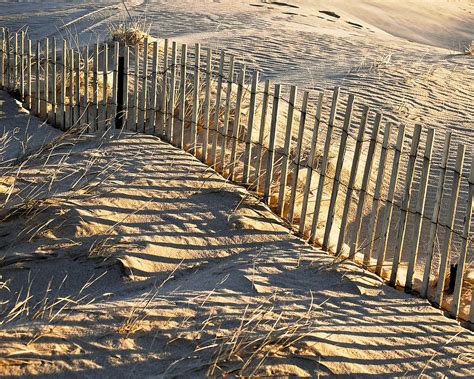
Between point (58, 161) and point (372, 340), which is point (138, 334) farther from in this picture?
point (58, 161)

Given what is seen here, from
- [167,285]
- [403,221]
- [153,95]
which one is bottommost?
[167,285]

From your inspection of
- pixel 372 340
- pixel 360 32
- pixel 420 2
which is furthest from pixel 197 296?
pixel 420 2

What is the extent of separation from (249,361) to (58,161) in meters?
3.25

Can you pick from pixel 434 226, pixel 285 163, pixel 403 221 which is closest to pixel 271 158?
pixel 285 163

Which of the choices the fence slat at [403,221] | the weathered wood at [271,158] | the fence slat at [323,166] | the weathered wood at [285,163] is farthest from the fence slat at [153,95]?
the fence slat at [403,221]

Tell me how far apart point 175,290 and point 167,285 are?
7.1 inches

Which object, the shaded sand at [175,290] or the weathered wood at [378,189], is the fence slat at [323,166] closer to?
the shaded sand at [175,290]

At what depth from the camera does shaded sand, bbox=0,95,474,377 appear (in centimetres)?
416

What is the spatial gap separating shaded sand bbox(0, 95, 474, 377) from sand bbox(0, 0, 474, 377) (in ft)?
0.04

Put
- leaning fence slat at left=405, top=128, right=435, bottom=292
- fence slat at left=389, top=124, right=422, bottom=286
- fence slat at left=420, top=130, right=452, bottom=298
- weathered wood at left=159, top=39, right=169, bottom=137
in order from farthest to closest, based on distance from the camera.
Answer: weathered wood at left=159, top=39, right=169, bottom=137
fence slat at left=389, top=124, right=422, bottom=286
leaning fence slat at left=405, top=128, right=435, bottom=292
fence slat at left=420, top=130, right=452, bottom=298

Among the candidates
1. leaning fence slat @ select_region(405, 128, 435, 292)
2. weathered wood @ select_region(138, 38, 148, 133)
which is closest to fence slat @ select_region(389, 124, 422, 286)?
leaning fence slat @ select_region(405, 128, 435, 292)

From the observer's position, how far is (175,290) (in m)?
4.94

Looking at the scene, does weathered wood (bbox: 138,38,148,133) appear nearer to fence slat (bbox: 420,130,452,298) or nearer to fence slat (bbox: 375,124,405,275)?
fence slat (bbox: 375,124,405,275)

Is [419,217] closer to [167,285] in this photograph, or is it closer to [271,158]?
[271,158]
